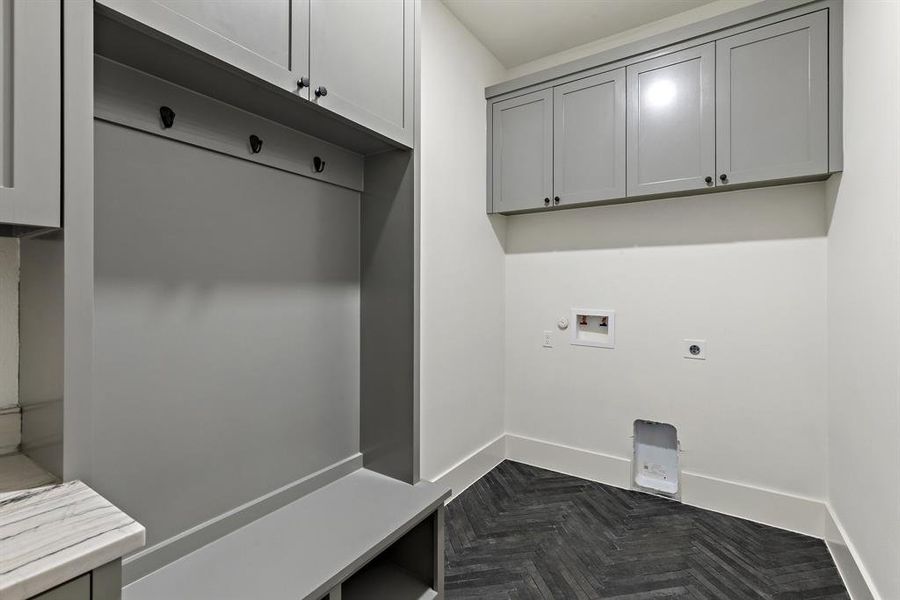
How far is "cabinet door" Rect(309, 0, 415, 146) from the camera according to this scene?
1271mm

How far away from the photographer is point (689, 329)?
2.51 meters

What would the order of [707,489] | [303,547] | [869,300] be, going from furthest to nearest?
[707,489] < [869,300] < [303,547]

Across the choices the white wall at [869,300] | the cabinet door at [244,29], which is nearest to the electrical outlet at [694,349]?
the white wall at [869,300]

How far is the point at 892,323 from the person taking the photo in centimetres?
142

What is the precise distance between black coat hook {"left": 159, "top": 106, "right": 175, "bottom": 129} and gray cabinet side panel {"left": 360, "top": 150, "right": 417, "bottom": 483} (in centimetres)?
73

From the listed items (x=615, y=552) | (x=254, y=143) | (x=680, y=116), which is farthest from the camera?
(x=680, y=116)

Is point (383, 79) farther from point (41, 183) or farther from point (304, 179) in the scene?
point (41, 183)

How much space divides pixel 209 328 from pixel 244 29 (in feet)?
2.75

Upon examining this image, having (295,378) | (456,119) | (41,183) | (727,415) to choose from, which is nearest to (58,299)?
(41,183)

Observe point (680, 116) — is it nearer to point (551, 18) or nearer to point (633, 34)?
point (633, 34)

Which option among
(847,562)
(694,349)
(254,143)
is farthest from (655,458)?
(254,143)

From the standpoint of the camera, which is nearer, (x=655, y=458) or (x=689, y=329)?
(x=689, y=329)

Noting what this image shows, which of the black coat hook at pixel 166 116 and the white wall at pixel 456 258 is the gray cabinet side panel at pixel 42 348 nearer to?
the black coat hook at pixel 166 116

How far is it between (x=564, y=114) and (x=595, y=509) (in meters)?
2.37
